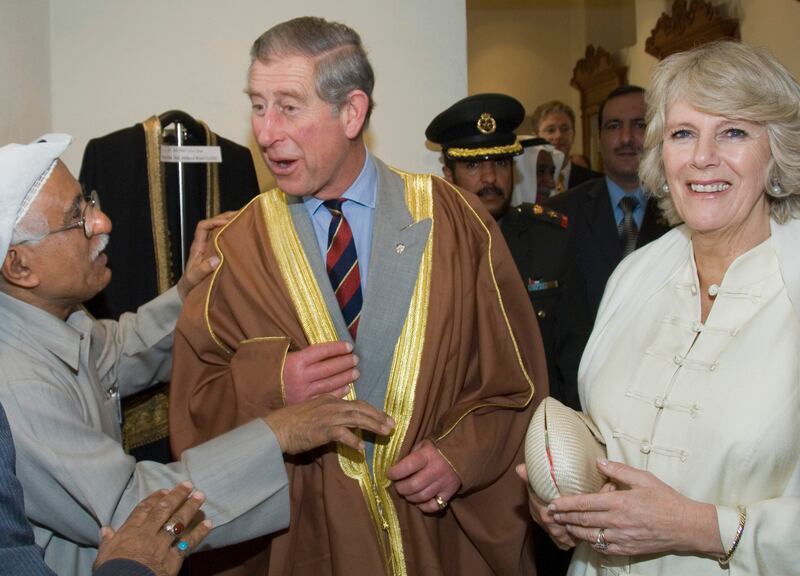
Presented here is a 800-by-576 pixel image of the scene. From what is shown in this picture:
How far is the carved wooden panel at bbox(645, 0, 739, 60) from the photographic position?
671 cm

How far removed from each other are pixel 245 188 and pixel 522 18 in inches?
331

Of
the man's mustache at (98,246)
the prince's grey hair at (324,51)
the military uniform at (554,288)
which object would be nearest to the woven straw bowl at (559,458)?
the prince's grey hair at (324,51)

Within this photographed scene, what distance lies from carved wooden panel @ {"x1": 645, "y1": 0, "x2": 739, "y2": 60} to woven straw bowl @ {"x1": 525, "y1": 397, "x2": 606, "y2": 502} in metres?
5.37

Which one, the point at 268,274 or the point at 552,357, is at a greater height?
the point at 268,274

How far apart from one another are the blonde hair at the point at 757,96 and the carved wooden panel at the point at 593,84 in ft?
24.8

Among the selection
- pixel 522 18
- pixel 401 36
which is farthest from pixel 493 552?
pixel 522 18

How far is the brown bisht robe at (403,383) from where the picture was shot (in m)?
2.02

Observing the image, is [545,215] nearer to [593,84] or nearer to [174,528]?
[174,528]

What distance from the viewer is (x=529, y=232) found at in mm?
3166

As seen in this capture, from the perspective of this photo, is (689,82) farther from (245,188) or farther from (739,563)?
(245,188)

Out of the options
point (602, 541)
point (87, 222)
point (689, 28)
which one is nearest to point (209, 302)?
point (87, 222)

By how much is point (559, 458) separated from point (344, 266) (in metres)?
0.78

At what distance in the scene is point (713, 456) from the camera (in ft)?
5.22

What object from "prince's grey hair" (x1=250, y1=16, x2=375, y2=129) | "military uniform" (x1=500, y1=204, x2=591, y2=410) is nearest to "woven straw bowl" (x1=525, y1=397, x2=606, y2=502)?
"prince's grey hair" (x1=250, y1=16, x2=375, y2=129)
